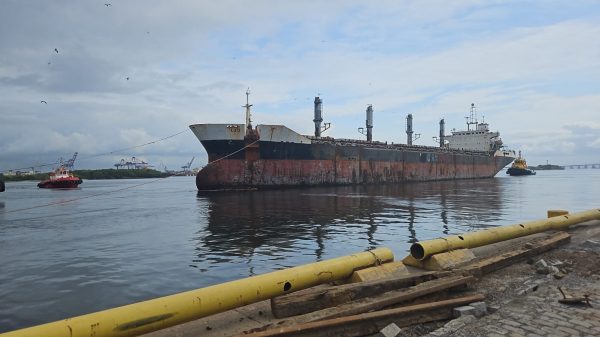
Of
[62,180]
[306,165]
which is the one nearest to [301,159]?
[306,165]

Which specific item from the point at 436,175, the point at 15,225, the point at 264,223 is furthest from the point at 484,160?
the point at 15,225

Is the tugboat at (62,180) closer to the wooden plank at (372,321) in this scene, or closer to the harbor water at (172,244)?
the harbor water at (172,244)

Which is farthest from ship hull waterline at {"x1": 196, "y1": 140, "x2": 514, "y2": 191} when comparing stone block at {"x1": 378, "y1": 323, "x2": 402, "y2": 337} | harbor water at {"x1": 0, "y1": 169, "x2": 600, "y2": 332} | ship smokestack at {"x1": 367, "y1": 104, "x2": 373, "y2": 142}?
stone block at {"x1": 378, "y1": 323, "x2": 402, "y2": 337}

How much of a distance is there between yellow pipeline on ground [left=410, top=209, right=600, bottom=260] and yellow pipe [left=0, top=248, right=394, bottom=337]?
5.55ft

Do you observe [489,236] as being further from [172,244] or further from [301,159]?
[301,159]

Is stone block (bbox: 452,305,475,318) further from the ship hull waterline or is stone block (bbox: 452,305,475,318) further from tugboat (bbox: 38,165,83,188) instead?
tugboat (bbox: 38,165,83,188)

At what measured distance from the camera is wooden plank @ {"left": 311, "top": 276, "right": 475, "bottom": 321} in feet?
14.1

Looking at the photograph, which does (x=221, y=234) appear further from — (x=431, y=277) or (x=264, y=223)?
(x=431, y=277)

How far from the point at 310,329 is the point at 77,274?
6.63 m

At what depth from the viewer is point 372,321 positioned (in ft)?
13.6

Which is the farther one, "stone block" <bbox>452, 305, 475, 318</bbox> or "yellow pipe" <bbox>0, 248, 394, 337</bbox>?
"stone block" <bbox>452, 305, 475, 318</bbox>

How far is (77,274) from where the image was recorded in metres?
8.23

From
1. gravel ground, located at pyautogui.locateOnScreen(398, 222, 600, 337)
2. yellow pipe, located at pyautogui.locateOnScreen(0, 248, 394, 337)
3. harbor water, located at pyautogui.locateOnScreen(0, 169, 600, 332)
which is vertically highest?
yellow pipe, located at pyautogui.locateOnScreen(0, 248, 394, 337)

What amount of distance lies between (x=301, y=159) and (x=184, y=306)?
32054 millimetres
